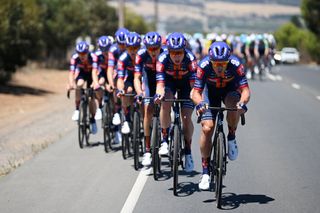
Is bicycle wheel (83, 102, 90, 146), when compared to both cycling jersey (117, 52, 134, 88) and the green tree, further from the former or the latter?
the green tree


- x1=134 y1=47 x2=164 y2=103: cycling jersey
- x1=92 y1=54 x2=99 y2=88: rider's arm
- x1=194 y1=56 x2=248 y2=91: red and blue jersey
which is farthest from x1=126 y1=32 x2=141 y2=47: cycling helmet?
x1=194 y1=56 x2=248 y2=91: red and blue jersey

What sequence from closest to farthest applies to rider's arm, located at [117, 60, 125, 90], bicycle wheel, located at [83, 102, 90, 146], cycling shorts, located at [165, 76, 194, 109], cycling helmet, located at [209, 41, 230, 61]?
cycling helmet, located at [209, 41, 230, 61], cycling shorts, located at [165, 76, 194, 109], rider's arm, located at [117, 60, 125, 90], bicycle wheel, located at [83, 102, 90, 146]

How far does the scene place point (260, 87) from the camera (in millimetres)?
28625

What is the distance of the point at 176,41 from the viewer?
950cm

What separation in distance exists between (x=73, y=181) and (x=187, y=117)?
188 cm

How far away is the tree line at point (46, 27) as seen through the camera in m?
27.3

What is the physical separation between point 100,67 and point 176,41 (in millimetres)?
5021

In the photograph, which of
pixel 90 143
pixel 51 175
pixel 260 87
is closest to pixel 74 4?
pixel 260 87

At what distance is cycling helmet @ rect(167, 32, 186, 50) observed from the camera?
9477mm

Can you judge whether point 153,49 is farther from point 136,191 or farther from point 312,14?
point 312,14

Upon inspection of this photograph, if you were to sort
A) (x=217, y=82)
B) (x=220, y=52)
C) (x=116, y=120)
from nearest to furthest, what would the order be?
(x=220, y=52) → (x=217, y=82) → (x=116, y=120)

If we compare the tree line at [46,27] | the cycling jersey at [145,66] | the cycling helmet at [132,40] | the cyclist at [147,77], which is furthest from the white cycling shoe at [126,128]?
the tree line at [46,27]

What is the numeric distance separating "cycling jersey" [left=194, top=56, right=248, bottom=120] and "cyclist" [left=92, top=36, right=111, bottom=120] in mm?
4623

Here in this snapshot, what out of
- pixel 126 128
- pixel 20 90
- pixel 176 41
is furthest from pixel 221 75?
pixel 20 90
